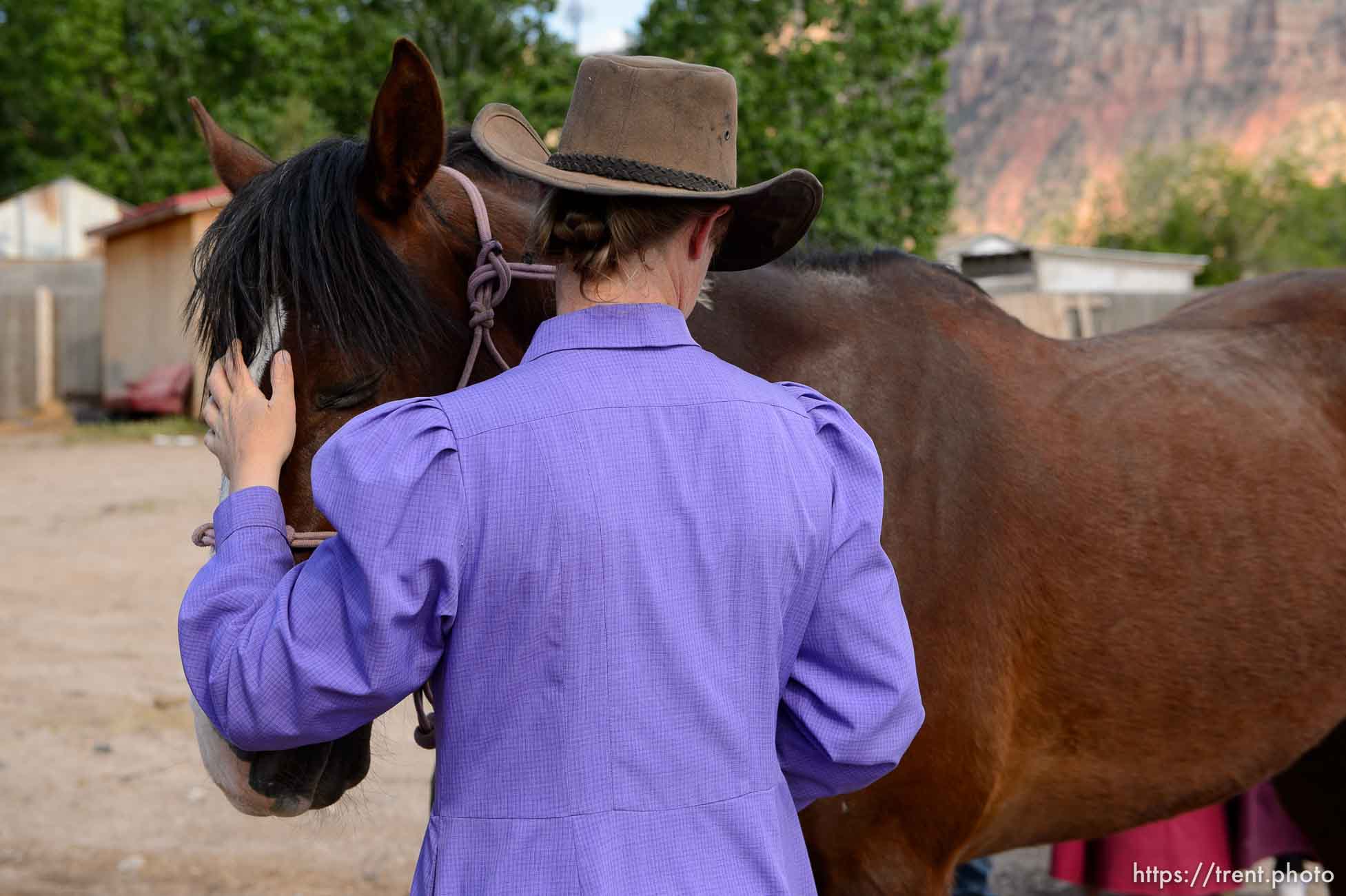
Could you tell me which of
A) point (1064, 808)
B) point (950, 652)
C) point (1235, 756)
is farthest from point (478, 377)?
point (1235, 756)

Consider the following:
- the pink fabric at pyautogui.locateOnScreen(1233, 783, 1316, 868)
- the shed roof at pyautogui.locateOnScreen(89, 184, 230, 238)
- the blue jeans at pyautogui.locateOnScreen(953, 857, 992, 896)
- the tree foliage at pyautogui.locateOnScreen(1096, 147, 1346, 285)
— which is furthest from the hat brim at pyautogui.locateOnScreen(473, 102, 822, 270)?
the tree foliage at pyautogui.locateOnScreen(1096, 147, 1346, 285)

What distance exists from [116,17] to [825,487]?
29429 mm

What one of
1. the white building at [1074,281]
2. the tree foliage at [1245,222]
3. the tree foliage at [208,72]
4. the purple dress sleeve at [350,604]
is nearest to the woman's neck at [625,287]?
the purple dress sleeve at [350,604]

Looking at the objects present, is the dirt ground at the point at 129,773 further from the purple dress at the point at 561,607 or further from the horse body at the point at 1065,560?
the horse body at the point at 1065,560

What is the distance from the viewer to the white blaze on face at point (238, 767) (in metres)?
1.46

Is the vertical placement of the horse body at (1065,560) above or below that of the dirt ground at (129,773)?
above

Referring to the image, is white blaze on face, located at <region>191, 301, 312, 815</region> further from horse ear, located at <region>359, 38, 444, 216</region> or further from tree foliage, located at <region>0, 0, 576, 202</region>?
tree foliage, located at <region>0, 0, 576, 202</region>

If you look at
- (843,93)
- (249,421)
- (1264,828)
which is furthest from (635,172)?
(843,93)

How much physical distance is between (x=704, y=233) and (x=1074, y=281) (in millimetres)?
29418

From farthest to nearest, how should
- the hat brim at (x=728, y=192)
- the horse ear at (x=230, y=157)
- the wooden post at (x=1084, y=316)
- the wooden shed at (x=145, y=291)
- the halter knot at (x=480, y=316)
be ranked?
the wooden shed at (x=145, y=291) < the wooden post at (x=1084, y=316) < the horse ear at (x=230, y=157) < the halter knot at (x=480, y=316) < the hat brim at (x=728, y=192)

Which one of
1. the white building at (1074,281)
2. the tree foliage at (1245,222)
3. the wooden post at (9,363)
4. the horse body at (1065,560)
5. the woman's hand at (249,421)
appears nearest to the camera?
the woman's hand at (249,421)

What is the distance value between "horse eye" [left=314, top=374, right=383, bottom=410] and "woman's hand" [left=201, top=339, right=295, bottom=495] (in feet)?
0.18

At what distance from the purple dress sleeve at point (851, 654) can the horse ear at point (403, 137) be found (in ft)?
2.29

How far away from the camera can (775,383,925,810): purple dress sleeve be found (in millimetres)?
1347
